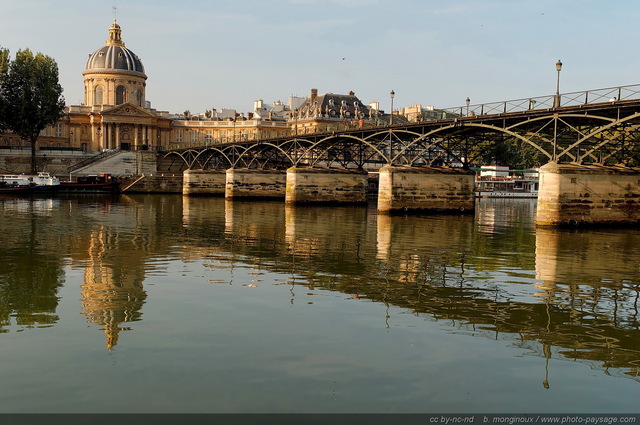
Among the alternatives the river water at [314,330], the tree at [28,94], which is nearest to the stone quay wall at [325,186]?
the river water at [314,330]

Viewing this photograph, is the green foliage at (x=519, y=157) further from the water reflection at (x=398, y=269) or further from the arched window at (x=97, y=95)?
the water reflection at (x=398, y=269)

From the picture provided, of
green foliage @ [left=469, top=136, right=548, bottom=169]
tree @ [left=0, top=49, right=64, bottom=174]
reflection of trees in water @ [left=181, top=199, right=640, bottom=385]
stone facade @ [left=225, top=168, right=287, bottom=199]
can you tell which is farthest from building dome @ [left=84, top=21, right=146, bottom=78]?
reflection of trees in water @ [left=181, top=199, right=640, bottom=385]

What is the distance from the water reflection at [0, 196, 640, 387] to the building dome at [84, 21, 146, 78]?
97607mm

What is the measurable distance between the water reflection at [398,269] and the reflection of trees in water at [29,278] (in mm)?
34

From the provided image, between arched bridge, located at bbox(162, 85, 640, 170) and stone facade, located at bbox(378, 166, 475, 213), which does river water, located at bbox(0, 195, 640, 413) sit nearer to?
arched bridge, located at bbox(162, 85, 640, 170)

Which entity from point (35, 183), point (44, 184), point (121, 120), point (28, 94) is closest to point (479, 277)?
point (44, 184)

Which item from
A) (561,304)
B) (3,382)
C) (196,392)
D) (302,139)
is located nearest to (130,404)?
(196,392)

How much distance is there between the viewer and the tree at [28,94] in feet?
267

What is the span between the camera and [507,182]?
104 metres

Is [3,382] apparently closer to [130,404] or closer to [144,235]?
[130,404]

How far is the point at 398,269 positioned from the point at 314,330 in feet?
26.4

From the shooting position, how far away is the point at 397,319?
1287 cm

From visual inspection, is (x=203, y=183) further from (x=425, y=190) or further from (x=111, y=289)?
(x=111, y=289)

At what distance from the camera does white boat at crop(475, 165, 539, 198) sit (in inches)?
3903
